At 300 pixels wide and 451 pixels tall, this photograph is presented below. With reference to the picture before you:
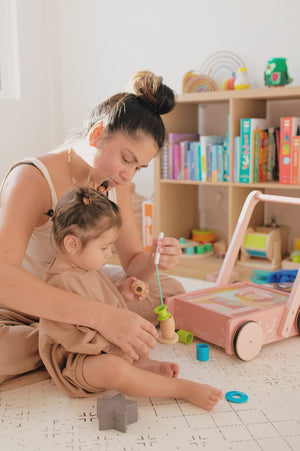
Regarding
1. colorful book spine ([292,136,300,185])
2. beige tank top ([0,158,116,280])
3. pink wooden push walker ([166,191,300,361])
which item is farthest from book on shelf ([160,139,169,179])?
beige tank top ([0,158,116,280])

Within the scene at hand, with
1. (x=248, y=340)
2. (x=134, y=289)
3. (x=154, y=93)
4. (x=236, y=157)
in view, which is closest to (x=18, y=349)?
(x=134, y=289)

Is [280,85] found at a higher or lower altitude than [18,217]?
higher

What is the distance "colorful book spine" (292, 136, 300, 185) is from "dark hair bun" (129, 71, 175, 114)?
1083 millimetres

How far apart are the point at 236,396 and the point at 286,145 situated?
138 cm

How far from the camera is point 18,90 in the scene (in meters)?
3.23

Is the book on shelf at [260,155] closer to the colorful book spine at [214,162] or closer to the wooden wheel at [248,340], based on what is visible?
the colorful book spine at [214,162]

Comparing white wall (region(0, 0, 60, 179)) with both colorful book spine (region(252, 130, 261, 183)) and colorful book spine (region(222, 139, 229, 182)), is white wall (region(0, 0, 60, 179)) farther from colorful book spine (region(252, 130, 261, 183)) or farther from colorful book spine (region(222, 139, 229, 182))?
colorful book spine (region(252, 130, 261, 183))

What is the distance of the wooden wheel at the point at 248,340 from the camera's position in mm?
1505

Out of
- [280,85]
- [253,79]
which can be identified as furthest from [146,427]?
[253,79]

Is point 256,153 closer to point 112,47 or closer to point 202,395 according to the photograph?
point 112,47

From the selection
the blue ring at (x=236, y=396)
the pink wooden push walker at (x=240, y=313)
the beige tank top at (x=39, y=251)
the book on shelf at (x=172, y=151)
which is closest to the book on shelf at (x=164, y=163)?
the book on shelf at (x=172, y=151)

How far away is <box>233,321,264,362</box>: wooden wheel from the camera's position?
4.94 ft

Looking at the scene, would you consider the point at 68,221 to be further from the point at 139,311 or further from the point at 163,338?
the point at 139,311

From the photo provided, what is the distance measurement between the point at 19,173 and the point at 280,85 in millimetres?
1487
